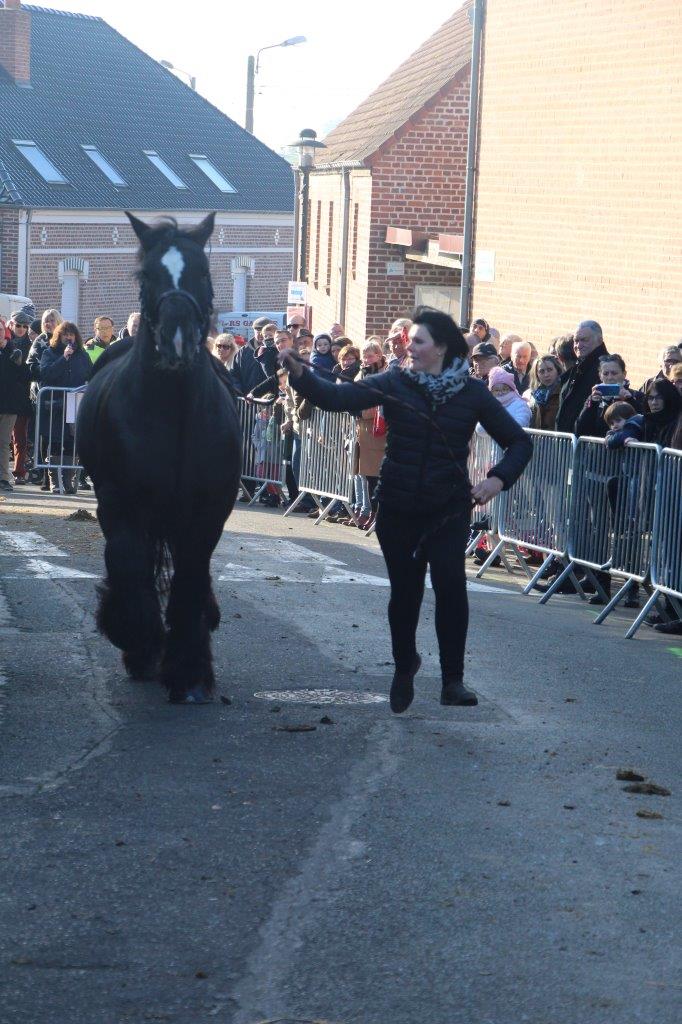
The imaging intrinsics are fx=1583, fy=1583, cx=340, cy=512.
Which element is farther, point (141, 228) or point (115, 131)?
point (115, 131)

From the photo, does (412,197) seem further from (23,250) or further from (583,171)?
(23,250)

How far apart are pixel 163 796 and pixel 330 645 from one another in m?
3.43

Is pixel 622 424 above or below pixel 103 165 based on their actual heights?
below

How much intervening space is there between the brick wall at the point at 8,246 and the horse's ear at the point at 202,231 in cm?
4315

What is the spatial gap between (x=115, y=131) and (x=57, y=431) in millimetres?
40847

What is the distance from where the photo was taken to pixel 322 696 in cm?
811

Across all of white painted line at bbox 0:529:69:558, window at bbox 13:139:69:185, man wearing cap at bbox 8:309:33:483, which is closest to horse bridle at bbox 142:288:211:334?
white painted line at bbox 0:529:69:558

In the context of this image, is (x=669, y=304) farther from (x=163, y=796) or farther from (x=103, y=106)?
(x=103, y=106)

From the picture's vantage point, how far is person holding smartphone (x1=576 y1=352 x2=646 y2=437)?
39.2 feet

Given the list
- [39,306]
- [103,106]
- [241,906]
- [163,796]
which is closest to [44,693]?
[163,796]

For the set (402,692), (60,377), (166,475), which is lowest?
(402,692)

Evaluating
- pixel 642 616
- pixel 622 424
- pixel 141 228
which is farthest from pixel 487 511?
pixel 141 228

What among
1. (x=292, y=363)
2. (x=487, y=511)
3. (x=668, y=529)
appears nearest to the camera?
(x=292, y=363)

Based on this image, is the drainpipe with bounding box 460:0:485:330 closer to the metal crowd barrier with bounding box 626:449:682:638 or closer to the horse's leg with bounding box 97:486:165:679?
the metal crowd barrier with bounding box 626:449:682:638
